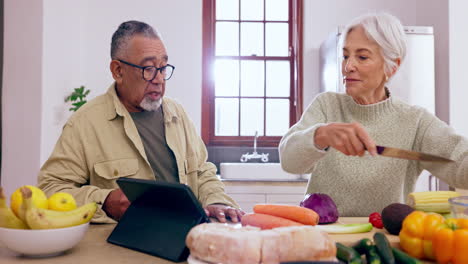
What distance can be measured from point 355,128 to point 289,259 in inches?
22.0

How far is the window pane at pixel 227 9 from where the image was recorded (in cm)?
441

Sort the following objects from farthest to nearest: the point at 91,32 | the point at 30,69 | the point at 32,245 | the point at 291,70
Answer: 1. the point at 291,70
2. the point at 91,32
3. the point at 30,69
4. the point at 32,245

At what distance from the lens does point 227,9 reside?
4422 millimetres

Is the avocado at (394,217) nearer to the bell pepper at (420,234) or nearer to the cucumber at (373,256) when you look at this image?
the bell pepper at (420,234)

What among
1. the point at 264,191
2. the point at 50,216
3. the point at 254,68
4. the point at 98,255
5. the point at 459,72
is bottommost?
the point at 264,191

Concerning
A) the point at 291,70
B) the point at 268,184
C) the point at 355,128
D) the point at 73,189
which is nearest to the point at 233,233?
the point at 355,128

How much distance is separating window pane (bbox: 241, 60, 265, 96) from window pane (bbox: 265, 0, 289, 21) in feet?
1.60

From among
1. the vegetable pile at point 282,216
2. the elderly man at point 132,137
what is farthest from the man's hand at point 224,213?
the vegetable pile at point 282,216

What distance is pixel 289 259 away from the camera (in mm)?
882

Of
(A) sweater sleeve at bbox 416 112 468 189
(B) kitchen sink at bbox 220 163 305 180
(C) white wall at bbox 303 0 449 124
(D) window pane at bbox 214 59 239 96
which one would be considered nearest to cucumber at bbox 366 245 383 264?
(A) sweater sleeve at bbox 416 112 468 189

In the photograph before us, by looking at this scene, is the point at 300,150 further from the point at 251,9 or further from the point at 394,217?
the point at 251,9

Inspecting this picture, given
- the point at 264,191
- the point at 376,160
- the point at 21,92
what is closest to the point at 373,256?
the point at 376,160

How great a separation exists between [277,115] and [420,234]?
345cm

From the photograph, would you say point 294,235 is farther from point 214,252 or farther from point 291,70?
point 291,70
